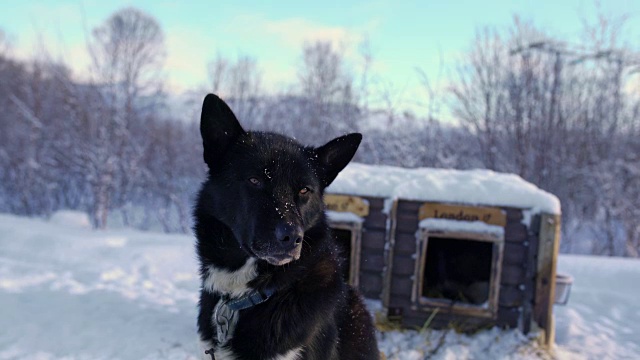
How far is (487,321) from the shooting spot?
461 centimetres

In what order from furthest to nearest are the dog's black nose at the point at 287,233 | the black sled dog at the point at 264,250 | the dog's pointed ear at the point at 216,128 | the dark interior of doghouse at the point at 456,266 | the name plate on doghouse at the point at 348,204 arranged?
the dark interior of doghouse at the point at 456,266, the name plate on doghouse at the point at 348,204, the dog's pointed ear at the point at 216,128, the black sled dog at the point at 264,250, the dog's black nose at the point at 287,233

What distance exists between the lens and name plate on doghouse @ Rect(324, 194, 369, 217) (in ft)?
15.8

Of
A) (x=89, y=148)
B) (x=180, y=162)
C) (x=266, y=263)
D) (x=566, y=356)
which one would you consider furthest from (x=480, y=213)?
(x=180, y=162)

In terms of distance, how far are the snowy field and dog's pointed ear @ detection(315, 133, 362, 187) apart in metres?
2.56

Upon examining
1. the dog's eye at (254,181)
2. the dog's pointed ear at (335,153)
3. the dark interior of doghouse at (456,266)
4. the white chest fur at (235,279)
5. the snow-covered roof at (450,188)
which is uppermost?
the dog's pointed ear at (335,153)

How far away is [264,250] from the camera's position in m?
1.67

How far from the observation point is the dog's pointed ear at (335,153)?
2.10m

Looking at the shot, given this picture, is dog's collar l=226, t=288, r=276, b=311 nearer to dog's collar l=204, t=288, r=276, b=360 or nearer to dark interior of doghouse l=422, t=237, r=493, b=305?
dog's collar l=204, t=288, r=276, b=360

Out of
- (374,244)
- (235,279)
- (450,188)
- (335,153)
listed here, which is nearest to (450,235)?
(450,188)

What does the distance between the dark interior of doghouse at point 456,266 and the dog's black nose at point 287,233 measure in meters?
4.22

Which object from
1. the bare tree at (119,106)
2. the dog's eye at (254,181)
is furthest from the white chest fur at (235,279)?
the bare tree at (119,106)

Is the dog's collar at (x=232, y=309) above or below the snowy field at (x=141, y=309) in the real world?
above

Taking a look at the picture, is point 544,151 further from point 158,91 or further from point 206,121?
point 158,91

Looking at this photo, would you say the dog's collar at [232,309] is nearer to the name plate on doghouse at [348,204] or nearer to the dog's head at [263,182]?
the dog's head at [263,182]
